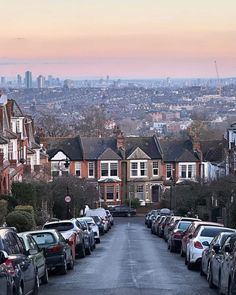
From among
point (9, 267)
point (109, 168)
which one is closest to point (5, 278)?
point (9, 267)

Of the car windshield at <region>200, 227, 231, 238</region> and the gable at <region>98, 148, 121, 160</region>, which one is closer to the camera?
the car windshield at <region>200, 227, 231, 238</region>

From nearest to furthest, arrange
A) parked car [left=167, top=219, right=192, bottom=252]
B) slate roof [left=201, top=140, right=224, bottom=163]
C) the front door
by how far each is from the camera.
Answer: parked car [left=167, top=219, right=192, bottom=252] < slate roof [left=201, top=140, right=224, bottom=163] < the front door

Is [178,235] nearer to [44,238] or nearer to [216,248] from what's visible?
[44,238]

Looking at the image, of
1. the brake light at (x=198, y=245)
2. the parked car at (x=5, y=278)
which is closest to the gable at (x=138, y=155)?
the brake light at (x=198, y=245)

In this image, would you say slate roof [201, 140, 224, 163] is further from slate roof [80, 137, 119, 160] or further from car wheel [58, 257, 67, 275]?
car wheel [58, 257, 67, 275]

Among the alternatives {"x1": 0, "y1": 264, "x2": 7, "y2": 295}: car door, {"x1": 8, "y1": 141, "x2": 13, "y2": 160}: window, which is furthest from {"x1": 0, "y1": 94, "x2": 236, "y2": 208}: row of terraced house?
{"x1": 0, "y1": 264, "x2": 7, "y2": 295}: car door

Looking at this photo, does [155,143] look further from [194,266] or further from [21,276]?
[21,276]

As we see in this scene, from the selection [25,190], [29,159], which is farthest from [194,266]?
[29,159]
